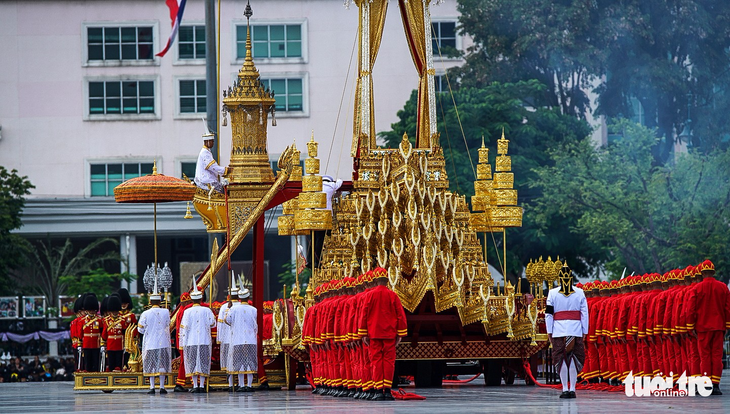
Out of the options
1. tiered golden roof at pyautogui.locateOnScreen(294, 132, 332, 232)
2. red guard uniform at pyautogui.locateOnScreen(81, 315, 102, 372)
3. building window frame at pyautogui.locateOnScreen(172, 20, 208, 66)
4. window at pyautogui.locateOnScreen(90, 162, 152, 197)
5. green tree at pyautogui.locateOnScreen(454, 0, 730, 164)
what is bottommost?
red guard uniform at pyautogui.locateOnScreen(81, 315, 102, 372)

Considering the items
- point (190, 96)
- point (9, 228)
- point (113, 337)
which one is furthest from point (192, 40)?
point (113, 337)

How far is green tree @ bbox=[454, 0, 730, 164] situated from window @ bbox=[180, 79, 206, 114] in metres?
11.0

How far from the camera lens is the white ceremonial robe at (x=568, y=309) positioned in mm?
17953

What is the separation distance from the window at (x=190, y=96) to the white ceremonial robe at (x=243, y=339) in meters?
29.9

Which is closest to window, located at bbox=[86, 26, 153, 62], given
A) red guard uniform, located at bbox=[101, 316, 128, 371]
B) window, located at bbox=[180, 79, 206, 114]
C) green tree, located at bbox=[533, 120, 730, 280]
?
window, located at bbox=[180, 79, 206, 114]

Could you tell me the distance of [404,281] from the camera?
20.5 metres

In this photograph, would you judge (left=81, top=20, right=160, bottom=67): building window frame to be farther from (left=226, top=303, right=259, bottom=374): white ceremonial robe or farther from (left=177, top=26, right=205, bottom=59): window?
(left=226, top=303, right=259, bottom=374): white ceremonial robe

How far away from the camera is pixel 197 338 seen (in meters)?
21.3

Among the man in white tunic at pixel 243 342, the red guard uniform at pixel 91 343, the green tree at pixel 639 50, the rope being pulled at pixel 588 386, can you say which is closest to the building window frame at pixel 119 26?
the green tree at pixel 639 50

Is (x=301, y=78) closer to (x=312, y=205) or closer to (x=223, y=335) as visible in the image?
(x=312, y=205)

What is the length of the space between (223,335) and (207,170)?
290cm

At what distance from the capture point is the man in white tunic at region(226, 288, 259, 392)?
21.2 m

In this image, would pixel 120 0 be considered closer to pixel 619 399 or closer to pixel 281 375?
pixel 281 375

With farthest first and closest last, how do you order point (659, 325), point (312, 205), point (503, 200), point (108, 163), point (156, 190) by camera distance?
point (108, 163) < point (503, 200) < point (156, 190) < point (312, 205) < point (659, 325)
